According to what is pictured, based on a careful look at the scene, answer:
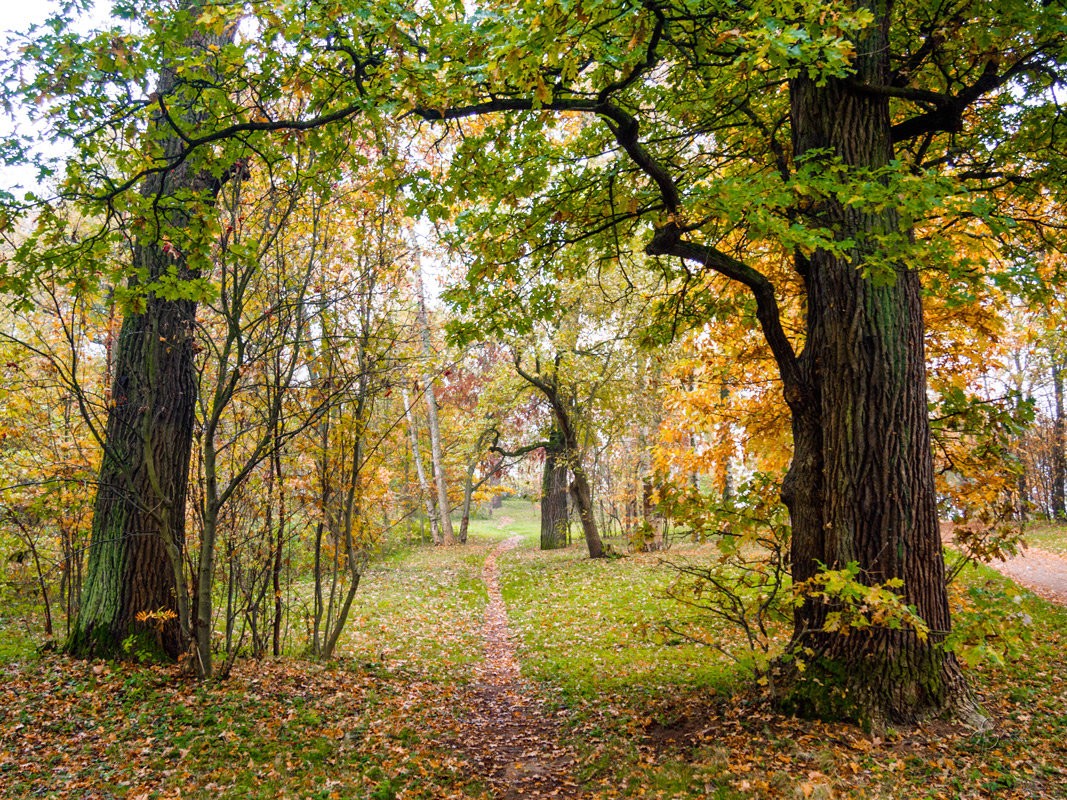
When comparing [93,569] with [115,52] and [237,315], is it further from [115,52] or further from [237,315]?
[115,52]

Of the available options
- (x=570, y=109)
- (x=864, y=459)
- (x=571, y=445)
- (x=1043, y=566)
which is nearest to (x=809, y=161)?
(x=570, y=109)

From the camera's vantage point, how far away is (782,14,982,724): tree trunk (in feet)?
15.8

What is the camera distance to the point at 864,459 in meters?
5.01

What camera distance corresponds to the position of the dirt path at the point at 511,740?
4.91 metres

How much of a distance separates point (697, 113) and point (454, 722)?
686cm

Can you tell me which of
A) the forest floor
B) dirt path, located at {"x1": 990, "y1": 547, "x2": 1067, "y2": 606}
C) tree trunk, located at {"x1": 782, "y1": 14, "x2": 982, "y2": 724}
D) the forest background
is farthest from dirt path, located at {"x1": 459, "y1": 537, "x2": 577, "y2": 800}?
dirt path, located at {"x1": 990, "y1": 547, "x2": 1067, "y2": 606}

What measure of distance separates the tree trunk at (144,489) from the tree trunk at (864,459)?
6.37m

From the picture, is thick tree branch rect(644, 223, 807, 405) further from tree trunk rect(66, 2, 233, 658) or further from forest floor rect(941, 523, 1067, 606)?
forest floor rect(941, 523, 1067, 606)

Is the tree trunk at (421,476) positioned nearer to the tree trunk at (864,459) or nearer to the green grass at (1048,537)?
the tree trunk at (864,459)

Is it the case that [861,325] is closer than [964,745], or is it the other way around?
[964,745]

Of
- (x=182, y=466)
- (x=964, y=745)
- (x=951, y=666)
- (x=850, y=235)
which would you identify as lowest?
(x=964, y=745)

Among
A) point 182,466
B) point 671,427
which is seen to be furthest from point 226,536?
point 671,427

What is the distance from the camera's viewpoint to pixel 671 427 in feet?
34.2

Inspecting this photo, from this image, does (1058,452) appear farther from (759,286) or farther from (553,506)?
(759,286)
